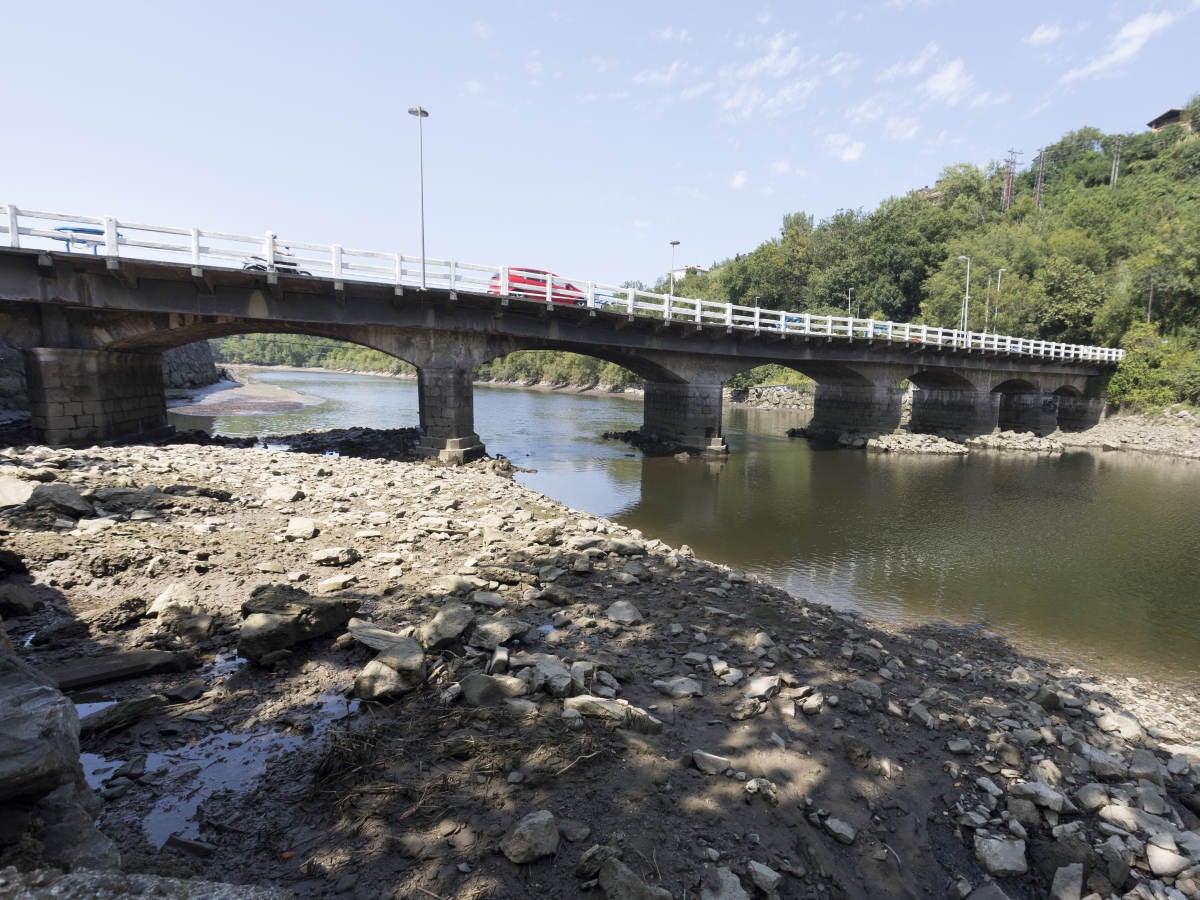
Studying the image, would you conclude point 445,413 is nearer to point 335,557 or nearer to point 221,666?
point 335,557

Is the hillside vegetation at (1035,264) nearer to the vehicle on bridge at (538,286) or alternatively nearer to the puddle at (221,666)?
the vehicle on bridge at (538,286)

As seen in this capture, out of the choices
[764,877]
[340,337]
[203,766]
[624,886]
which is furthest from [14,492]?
[340,337]

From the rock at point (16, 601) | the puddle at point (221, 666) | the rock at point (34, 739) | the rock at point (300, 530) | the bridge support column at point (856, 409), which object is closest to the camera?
the rock at point (34, 739)

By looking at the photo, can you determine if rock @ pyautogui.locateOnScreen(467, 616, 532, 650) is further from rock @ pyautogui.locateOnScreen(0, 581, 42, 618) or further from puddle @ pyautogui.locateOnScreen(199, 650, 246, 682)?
rock @ pyautogui.locateOnScreen(0, 581, 42, 618)

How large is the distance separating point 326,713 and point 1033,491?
27244 mm

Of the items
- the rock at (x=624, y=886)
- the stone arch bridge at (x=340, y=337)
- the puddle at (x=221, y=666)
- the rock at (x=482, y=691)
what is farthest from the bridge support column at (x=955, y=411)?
the puddle at (x=221, y=666)

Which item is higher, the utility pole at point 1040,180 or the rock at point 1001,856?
the utility pole at point 1040,180

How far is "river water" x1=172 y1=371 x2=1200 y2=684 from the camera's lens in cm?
1100

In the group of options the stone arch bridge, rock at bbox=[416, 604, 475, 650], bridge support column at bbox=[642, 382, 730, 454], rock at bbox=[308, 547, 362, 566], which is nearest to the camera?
rock at bbox=[416, 604, 475, 650]

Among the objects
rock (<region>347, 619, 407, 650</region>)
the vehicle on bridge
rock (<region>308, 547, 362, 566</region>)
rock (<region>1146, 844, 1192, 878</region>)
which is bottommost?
rock (<region>1146, 844, 1192, 878</region>)

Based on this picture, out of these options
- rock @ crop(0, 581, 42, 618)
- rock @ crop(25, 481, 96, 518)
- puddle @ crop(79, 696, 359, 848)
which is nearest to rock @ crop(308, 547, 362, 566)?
rock @ crop(0, 581, 42, 618)

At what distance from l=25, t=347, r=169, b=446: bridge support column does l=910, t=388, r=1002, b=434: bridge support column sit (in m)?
45.3

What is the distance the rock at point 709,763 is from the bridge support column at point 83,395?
20.0 m

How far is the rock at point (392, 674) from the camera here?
182 inches
